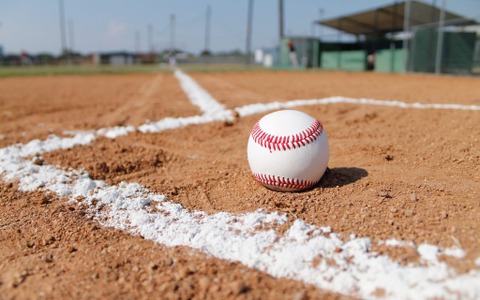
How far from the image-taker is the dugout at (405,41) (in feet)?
55.8

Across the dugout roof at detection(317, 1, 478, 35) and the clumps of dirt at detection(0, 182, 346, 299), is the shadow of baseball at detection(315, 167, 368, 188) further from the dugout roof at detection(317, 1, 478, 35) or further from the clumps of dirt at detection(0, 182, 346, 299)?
the dugout roof at detection(317, 1, 478, 35)

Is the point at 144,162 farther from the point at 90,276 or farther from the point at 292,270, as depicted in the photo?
the point at 292,270

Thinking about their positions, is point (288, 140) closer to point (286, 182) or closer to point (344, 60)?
point (286, 182)

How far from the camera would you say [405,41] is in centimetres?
1822

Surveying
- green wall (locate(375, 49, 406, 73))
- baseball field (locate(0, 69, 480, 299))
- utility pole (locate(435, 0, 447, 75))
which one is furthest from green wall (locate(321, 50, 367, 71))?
baseball field (locate(0, 69, 480, 299))

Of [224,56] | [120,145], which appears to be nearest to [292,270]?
[120,145]

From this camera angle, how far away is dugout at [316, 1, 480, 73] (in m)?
17.0

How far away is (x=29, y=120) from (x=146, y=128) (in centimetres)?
249

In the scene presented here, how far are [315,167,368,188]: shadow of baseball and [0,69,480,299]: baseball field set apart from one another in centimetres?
3

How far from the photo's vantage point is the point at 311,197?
2850 millimetres

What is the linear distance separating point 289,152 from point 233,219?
0.65 meters

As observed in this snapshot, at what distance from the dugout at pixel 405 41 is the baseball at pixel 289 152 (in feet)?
47.9

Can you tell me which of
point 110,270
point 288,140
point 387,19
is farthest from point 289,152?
point 387,19

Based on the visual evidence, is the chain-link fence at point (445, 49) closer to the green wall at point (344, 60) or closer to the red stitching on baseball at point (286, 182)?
the green wall at point (344, 60)
